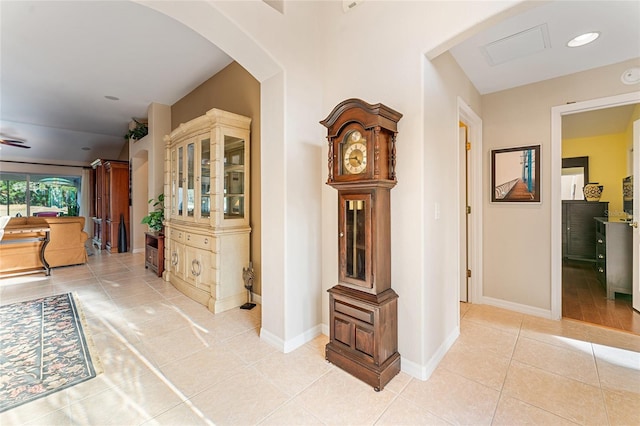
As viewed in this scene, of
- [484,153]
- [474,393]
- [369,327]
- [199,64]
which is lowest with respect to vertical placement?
[474,393]

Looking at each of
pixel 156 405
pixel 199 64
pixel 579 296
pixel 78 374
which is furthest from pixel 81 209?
pixel 579 296

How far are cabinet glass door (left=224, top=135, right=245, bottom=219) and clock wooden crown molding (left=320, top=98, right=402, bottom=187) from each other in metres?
1.60

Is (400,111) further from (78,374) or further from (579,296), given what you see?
(579,296)

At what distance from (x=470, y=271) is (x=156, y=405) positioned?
3.22 meters

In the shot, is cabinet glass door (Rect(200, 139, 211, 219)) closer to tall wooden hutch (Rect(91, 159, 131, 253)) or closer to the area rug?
the area rug

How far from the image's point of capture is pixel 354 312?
189 cm

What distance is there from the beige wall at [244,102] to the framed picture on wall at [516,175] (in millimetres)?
2725

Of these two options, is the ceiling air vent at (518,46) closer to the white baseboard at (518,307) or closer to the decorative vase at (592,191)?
the white baseboard at (518,307)

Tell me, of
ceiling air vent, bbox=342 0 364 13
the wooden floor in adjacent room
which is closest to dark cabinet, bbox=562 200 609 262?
the wooden floor in adjacent room

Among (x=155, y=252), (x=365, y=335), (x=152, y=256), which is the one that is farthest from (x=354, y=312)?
(x=152, y=256)

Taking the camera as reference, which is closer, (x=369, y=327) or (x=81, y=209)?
(x=369, y=327)

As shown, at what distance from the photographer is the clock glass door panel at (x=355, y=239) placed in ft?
6.06

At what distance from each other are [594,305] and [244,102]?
187 inches

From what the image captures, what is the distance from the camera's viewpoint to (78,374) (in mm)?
1912
